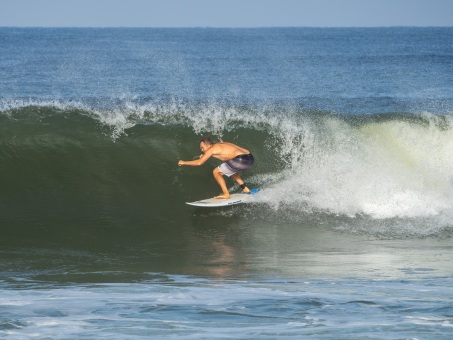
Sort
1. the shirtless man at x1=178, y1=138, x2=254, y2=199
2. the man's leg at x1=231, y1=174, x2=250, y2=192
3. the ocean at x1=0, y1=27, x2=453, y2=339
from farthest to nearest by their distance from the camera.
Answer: the man's leg at x1=231, y1=174, x2=250, y2=192 < the shirtless man at x1=178, y1=138, x2=254, y2=199 < the ocean at x1=0, y1=27, x2=453, y2=339

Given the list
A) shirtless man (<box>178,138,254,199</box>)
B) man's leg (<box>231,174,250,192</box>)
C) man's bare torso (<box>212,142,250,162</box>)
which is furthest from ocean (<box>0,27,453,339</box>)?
man's bare torso (<box>212,142,250,162</box>)

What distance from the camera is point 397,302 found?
715 cm

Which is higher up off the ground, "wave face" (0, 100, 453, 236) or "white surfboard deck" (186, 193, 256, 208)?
"wave face" (0, 100, 453, 236)

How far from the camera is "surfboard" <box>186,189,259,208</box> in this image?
12031mm

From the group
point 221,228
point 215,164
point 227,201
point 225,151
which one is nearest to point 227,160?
point 225,151

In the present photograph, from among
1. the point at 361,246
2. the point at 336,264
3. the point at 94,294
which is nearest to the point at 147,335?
the point at 94,294

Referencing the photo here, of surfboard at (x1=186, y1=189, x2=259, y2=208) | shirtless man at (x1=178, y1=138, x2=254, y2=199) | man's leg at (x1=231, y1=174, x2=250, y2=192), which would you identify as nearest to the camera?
surfboard at (x1=186, y1=189, x2=259, y2=208)

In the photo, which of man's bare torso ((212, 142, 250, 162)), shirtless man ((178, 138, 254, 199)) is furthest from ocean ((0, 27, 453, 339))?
man's bare torso ((212, 142, 250, 162))

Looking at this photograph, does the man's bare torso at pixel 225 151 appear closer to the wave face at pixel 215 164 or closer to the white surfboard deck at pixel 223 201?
the white surfboard deck at pixel 223 201

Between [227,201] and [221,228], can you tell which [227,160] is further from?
[221,228]

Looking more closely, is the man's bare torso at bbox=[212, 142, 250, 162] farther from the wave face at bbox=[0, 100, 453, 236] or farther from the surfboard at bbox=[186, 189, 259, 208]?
the wave face at bbox=[0, 100, 453, 236]

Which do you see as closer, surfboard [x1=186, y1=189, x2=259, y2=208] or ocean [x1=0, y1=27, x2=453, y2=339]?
ocean [x1=0, y1=27, x2=453, y2=339]

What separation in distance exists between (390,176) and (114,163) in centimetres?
483

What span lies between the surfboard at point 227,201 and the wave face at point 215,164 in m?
0.20
